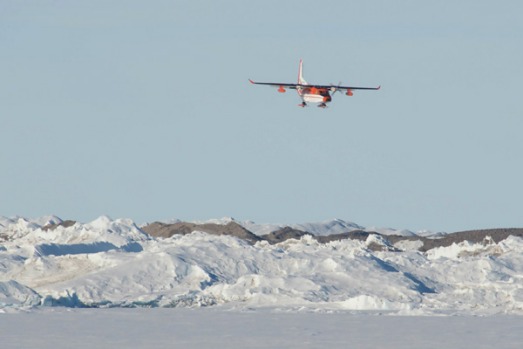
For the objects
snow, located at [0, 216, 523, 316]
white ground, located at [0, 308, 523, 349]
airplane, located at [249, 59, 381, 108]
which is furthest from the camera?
airplane, located at [249, 59, 381, 108]

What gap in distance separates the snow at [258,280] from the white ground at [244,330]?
3.01m

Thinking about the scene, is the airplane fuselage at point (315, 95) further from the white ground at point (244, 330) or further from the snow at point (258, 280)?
the white ground at point (244, 330)

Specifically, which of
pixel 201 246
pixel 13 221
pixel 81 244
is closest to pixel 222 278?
pixel 201 246

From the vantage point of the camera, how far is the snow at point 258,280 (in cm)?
5453

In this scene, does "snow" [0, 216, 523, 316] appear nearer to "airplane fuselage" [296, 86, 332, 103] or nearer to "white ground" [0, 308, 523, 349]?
"white ground" [0, 308, 523, 349]

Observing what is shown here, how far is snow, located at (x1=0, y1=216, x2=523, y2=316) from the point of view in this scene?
54531 millimetres

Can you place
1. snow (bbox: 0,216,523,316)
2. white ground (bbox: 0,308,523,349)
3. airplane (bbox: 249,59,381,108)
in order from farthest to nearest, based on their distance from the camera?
airplane (bbox: 249,59,381,108) < snow (bbox: 0,216,523,316) < white ground (bbox: 0,308,523,349)

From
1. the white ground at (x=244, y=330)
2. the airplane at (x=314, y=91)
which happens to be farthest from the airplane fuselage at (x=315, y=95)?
the white ground at (x=244, y=330)

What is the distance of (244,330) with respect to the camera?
43531mm

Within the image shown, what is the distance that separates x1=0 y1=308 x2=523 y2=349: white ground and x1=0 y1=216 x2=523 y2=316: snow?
301 centimetres

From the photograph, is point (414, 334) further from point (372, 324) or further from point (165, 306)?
point (165, 306)

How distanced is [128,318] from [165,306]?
22.7 feet

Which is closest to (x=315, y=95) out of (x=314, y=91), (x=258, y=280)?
(x=314, y=91)

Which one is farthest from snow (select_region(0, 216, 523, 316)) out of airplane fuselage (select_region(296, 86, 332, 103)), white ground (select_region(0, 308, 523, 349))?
airplane fuselage (select_region(296, 86, 332, 103))
